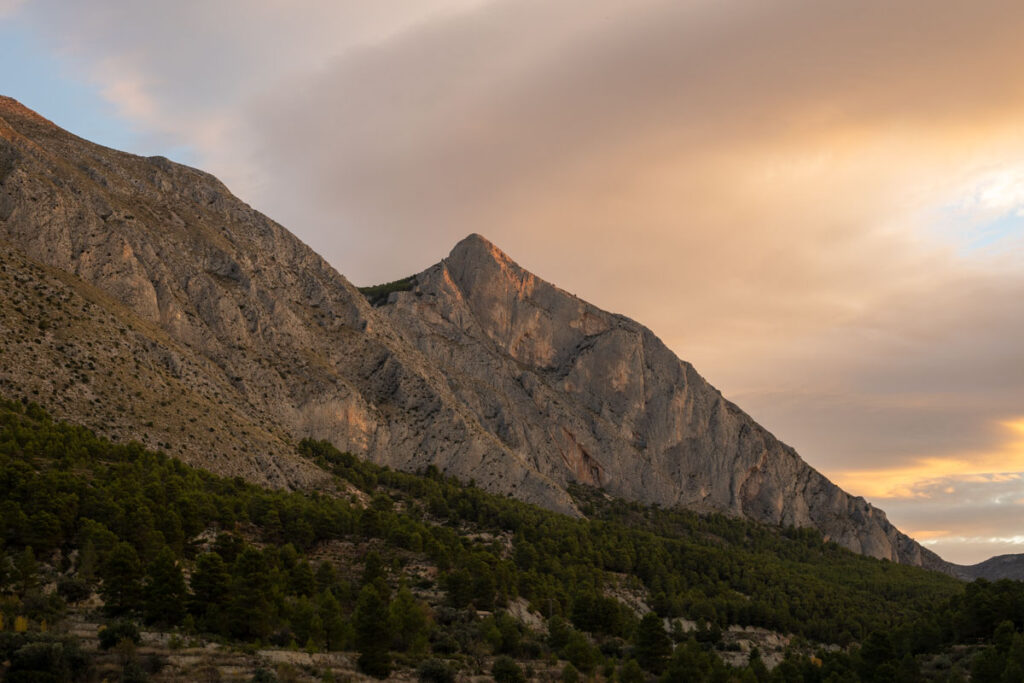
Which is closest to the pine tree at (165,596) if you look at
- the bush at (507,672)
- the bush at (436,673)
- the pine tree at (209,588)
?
the pine tree at (209,588)

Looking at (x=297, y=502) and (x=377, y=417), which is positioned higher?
(x=377, y=417)

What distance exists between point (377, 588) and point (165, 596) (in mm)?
27295

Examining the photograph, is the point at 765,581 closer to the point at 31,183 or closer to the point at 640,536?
the point at 640,536

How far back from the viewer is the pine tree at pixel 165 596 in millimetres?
69688

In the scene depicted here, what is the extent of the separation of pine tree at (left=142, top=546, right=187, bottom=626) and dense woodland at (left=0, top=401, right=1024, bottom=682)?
0.14m

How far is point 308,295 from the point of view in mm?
193750

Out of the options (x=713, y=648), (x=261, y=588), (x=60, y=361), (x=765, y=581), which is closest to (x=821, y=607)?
(x=765, y=581)

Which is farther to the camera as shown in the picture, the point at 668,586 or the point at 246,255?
the point at 246,255

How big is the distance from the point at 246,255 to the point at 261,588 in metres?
126

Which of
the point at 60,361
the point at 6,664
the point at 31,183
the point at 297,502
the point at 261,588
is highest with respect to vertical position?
the point at 31,183

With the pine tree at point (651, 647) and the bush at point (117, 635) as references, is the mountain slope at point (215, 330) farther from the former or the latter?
the bush at point (117, 635)

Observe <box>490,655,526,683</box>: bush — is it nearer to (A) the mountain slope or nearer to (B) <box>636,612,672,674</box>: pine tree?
(B) <box>636,612,672,674</box>: pine tree

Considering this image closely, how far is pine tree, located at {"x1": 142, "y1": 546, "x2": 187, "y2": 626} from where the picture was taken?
229 ft

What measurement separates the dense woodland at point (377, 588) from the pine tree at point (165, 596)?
0.14 metres
